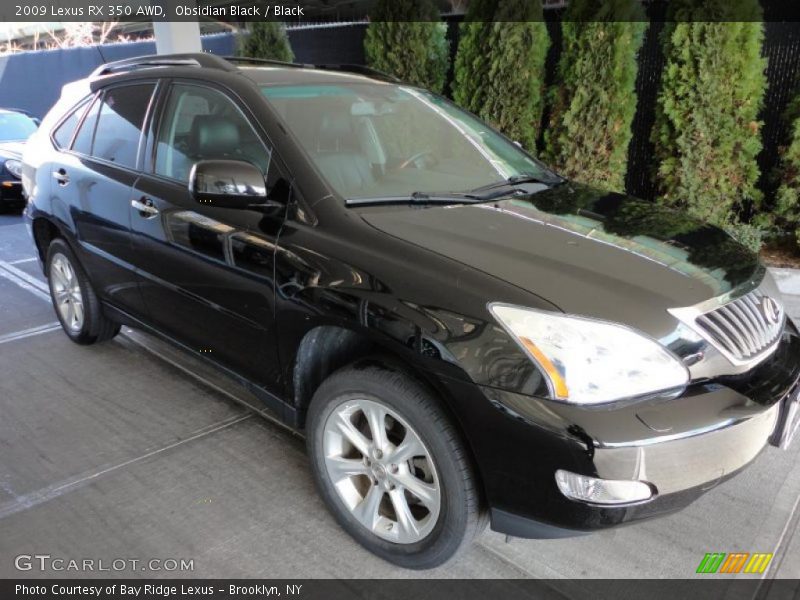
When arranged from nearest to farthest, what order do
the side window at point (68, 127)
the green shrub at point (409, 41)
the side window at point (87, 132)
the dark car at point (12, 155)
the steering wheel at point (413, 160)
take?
1. the steering wheel at point (413, 160)
2. the side window at point (87, 132)
3. the side window at point (68, 127)
4. the green shrub at point (409, 41)
5. the dark car at point (12, 155)

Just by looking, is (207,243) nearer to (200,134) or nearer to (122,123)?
(200,134)

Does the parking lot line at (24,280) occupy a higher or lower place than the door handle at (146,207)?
lower

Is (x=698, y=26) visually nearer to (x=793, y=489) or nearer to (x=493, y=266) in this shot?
(x=793, y=489)

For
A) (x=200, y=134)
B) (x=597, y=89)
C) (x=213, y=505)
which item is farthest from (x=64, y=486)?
(x=597, y=89)

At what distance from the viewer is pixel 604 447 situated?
1840 millimetres

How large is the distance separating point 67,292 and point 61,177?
0.79 metres

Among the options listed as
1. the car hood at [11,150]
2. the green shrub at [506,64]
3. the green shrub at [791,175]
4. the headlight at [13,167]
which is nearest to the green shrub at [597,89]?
the green shrub at [506,64]

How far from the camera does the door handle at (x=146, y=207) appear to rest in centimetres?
316

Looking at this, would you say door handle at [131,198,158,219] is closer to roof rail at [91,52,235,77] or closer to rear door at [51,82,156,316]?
rear door at [51,82,156,316]

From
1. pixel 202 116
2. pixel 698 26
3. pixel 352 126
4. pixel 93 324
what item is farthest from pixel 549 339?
pixel 698 26

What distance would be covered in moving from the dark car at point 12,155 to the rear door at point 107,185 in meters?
5.09

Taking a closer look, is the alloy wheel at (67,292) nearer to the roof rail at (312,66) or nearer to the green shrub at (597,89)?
the roof rail at (312,66)

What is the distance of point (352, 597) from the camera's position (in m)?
2.26

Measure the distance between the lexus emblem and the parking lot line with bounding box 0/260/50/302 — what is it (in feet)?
16.9
